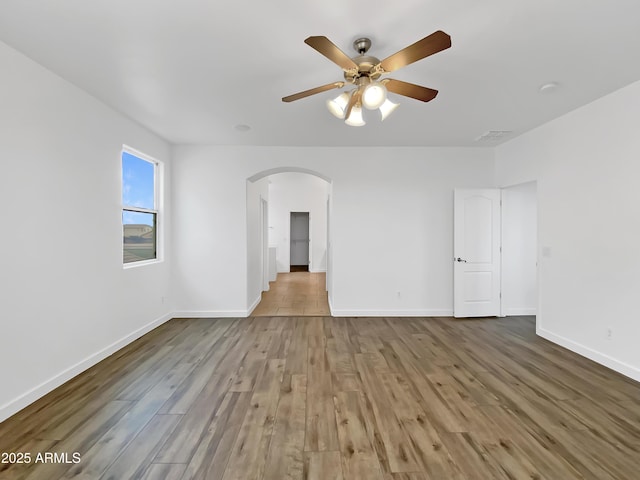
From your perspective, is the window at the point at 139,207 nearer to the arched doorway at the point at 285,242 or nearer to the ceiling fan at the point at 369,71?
the arched doorway at the point at 285,242

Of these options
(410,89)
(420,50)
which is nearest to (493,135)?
(410,89)

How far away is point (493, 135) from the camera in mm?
4289

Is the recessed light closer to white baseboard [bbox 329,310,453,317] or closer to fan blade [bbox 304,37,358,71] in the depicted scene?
fan blade [bbox 304,37,358,71]

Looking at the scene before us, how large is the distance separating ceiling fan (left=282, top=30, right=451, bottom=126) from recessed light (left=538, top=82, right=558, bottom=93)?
60.7 inches

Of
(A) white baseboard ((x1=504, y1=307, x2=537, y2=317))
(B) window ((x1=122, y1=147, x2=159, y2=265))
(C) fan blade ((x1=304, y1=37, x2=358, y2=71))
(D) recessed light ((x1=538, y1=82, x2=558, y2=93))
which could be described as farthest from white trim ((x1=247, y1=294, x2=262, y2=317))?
(D) recessed light ((x1=538, y1=82, x2=558, y2=93))

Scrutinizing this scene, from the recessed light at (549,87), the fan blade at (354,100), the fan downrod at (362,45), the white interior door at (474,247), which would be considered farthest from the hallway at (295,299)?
the recessed light at (549,87)

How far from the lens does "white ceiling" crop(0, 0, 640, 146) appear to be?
186 cm

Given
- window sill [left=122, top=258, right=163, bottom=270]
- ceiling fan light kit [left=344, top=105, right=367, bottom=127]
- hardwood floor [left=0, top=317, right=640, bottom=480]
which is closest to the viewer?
hardwood floor [left=0, top=317, right=640, bottom=480]

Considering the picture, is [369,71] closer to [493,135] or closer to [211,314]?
[493,135]

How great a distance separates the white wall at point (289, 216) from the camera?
10.5 meters

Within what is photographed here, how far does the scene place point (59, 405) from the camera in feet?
7.73

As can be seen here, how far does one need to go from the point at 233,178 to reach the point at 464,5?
379 centimetres

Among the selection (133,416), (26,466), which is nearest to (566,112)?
(133,416)

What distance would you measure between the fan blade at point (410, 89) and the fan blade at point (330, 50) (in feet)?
1.10
